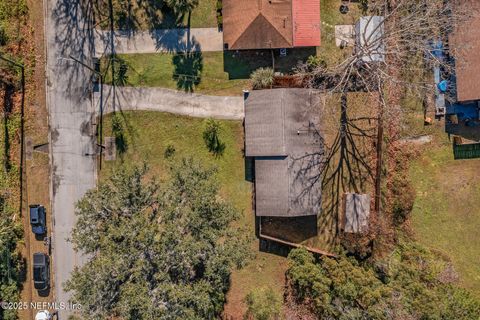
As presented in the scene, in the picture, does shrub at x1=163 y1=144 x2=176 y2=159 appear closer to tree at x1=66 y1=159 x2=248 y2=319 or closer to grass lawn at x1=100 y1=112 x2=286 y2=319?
grass lawn at x1=100 y1=112 x2=286 y2=319

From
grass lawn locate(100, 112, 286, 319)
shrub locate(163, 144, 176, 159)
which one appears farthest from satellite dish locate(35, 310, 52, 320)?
shrub locate(163, 144, 176, 159)

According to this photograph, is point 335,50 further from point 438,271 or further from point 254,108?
point 438,271

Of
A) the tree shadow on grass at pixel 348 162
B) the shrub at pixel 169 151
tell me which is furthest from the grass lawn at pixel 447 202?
the shrub at pixel 169 151

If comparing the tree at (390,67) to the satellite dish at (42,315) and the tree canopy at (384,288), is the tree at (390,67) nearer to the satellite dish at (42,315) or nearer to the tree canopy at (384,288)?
the tree canopy at (384,288)

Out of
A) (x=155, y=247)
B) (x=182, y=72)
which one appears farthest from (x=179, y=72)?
(x=155, y=247)

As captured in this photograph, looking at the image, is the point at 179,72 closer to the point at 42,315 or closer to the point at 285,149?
the point at 285,149
